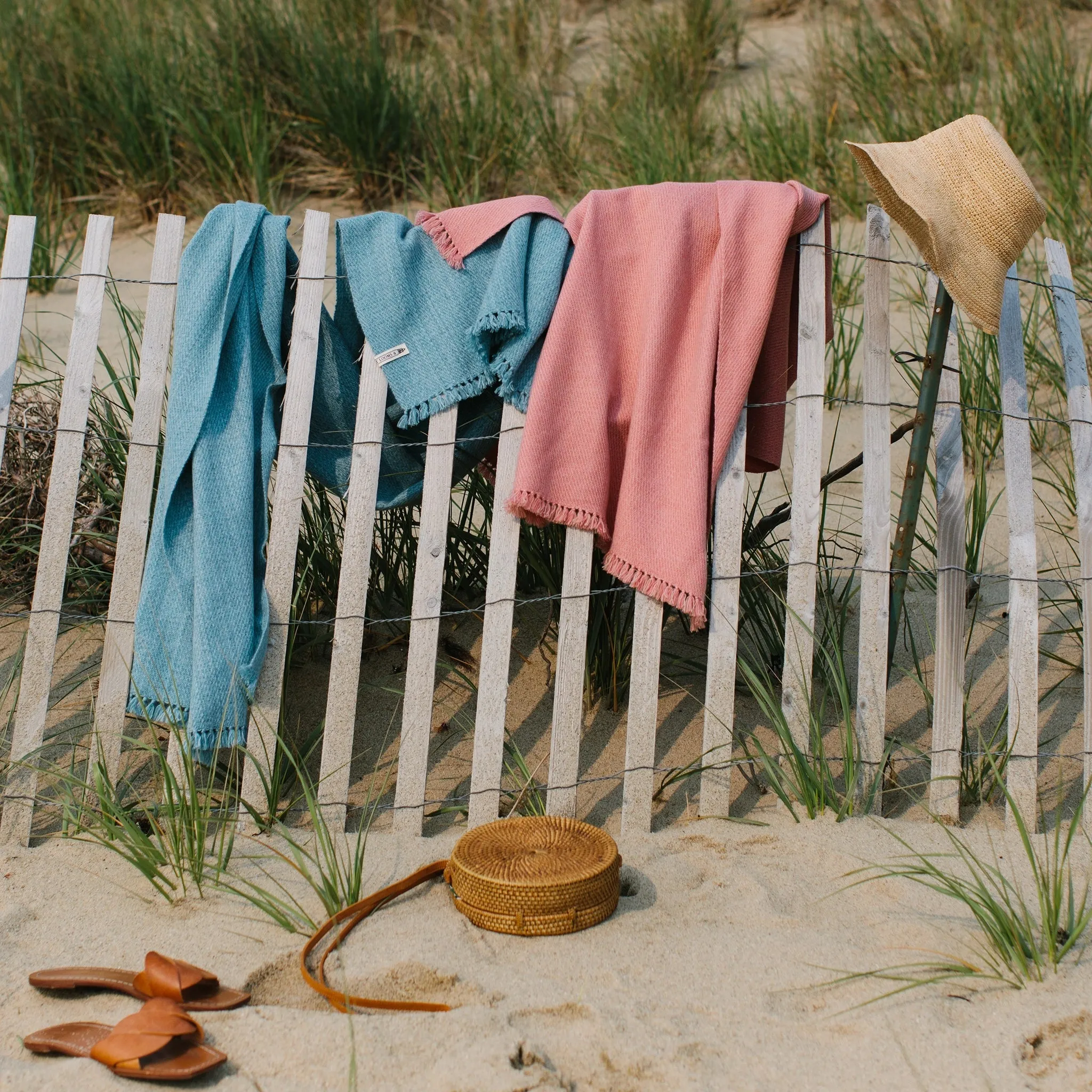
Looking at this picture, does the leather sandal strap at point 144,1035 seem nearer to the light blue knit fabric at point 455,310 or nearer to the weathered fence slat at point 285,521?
the weathered fence slat at point 285,521

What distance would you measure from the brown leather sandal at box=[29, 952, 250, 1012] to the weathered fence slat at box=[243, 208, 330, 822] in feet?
2.02

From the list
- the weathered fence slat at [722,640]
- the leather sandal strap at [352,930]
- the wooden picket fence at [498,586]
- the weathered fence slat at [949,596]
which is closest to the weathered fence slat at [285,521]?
the wooden picket fence at [498,586]

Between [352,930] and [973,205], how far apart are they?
1795mm

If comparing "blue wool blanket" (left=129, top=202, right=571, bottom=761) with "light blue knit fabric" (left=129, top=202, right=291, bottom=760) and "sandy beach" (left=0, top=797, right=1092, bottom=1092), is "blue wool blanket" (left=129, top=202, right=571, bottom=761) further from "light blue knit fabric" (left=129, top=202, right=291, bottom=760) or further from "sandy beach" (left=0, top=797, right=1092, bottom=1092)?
"sandy beach" (left=0, top=797, right=1092, bottom=1092)

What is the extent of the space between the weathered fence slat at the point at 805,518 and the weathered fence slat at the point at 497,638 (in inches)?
23.1

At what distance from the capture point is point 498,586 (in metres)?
2.63

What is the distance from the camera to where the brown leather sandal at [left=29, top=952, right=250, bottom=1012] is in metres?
1.92

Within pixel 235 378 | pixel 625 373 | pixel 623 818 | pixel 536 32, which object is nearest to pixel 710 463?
pixel 625 373

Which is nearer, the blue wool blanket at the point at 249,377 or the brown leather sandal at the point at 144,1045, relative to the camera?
the brown leather sandal at the point at 144,1045

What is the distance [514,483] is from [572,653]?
0.38 metres

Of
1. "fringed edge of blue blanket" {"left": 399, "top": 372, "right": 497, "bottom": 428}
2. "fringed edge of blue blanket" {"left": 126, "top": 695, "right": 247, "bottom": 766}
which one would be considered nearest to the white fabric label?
"fringed edge of blue blanket" {"left": 399, "top": 372, "right": 497, "bottom": 428}

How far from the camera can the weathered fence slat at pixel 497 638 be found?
260cm

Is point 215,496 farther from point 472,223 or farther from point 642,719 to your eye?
point 642,719

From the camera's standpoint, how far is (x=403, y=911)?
2.25 metres
